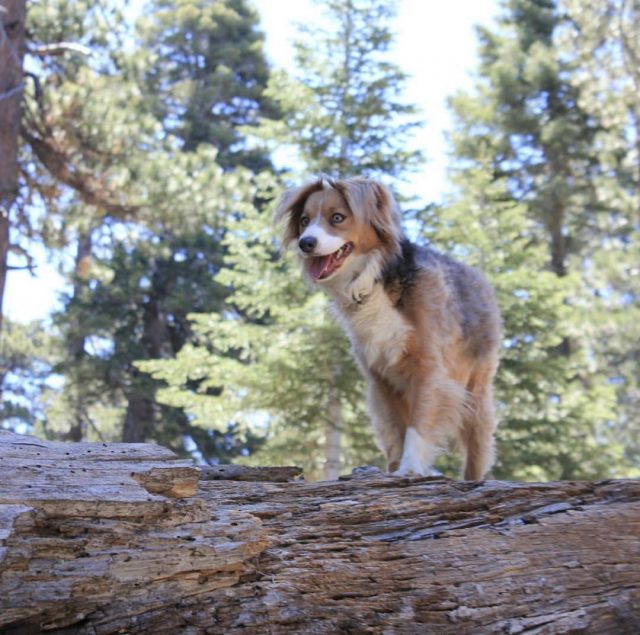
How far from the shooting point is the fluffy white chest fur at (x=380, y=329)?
5109 mm

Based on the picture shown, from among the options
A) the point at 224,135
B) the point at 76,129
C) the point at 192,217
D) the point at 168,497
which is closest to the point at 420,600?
the point at 168,497

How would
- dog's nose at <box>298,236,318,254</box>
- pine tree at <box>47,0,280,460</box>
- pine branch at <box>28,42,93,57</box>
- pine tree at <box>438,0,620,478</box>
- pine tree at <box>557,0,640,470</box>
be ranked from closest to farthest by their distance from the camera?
dog's nose at <box>298,236,318,254</box> < pine branch at <box>28,42,93,57</box> < pine tree at <box>438,0,620,478</box> < pine tree at <box>47,0,280,460</box> < pine tree at <box>557,0,640,470</box>

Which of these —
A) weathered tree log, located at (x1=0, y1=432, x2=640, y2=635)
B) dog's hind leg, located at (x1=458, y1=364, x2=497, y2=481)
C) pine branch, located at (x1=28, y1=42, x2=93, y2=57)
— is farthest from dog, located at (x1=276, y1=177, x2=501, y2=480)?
pine branch, located at (x1=28, y1=42, x2=93, y2=57)

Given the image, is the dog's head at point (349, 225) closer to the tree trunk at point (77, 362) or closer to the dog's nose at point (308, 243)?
the dog's nose at point (308, 243)

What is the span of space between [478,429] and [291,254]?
6.42ft

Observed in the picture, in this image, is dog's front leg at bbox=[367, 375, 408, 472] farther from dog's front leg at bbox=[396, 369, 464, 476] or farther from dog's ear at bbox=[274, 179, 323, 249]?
dog's ear at bbox=[274, 179, 323, 249]

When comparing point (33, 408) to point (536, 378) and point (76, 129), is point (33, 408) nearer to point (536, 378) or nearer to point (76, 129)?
point (76, 129)

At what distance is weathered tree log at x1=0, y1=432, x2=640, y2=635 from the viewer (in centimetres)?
295

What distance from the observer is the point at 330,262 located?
16.9 ft

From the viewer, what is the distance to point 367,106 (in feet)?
43.6

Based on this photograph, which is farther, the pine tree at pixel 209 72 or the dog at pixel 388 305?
the pine tree at pixel 209 72

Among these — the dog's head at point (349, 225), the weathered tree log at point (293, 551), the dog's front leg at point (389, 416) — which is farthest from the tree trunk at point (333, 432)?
the weathered tree log at point (293, 551)

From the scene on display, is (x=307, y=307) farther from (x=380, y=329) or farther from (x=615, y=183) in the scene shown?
(x=615, y=183)

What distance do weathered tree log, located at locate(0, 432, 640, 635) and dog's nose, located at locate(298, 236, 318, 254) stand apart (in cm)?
150
